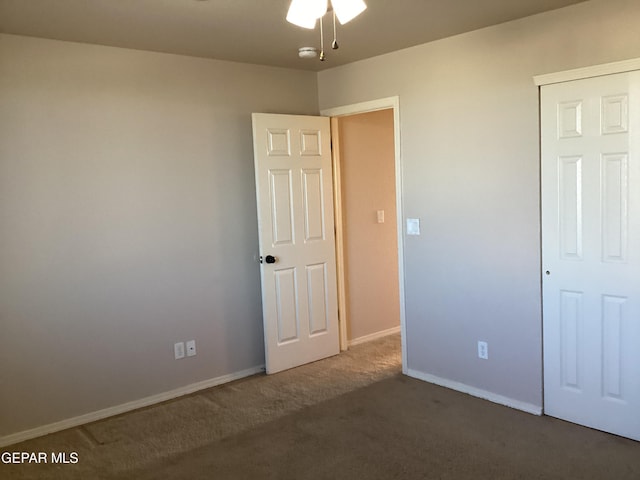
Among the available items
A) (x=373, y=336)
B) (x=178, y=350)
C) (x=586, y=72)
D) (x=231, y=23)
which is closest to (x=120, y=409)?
(x=178, y=350)

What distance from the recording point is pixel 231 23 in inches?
128

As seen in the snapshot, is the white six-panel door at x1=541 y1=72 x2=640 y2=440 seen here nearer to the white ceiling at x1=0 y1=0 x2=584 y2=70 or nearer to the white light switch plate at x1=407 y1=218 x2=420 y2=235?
the white ceiling at x1=0 y1=0 x2=584 y2=70

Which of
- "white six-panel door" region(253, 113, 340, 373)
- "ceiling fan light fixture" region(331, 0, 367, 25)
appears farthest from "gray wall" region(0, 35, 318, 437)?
"ceiling fan light fixture" region(331, 0, 367, 25)

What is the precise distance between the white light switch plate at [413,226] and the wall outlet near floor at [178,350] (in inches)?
73.2

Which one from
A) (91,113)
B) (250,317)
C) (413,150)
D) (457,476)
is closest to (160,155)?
(91,113)

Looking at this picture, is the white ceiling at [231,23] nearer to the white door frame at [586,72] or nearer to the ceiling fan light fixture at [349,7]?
the white door frame at [586,72]

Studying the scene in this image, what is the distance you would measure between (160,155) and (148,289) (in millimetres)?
→ 934

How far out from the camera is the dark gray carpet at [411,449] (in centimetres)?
287

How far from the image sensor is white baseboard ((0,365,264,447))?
342 cm

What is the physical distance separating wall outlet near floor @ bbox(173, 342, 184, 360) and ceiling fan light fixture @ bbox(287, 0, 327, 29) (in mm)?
2649

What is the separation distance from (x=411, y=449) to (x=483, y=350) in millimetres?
997

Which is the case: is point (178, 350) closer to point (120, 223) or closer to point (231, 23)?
point (120, 223)

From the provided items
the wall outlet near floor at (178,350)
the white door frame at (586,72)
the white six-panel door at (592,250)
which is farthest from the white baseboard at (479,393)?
the wall outlet near floor at (178,350)

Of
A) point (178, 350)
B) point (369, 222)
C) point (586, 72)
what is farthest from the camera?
point (369, 222)
